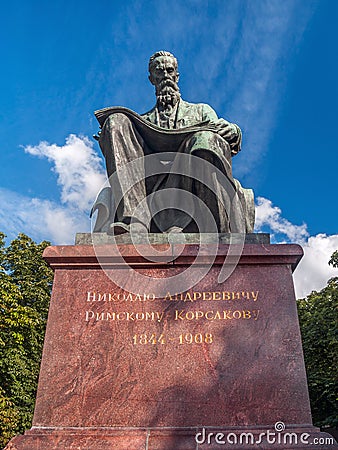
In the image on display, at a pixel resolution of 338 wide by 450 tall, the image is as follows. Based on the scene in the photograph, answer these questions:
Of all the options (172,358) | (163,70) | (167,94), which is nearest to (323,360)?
(167,94)

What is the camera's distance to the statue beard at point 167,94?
5.57 m

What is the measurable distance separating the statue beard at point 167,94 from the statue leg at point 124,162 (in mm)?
750

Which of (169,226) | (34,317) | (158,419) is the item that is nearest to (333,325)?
(34,317)

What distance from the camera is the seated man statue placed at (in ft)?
15.0

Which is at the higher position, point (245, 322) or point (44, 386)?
point (245, 322)

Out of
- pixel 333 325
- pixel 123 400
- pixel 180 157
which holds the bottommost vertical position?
pixel 123 400

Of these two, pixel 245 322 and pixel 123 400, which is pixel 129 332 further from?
pixel 245 322

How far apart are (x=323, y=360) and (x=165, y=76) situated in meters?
14.1

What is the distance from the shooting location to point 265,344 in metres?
3.63

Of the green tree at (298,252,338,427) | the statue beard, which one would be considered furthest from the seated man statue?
the green tree at (298,252,338,427)

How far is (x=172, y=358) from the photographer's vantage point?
359 cm

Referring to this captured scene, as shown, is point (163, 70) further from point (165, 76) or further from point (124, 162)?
point (124, 162)

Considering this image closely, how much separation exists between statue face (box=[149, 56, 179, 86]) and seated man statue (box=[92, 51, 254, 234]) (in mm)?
647

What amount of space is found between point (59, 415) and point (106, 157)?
8.39ft
